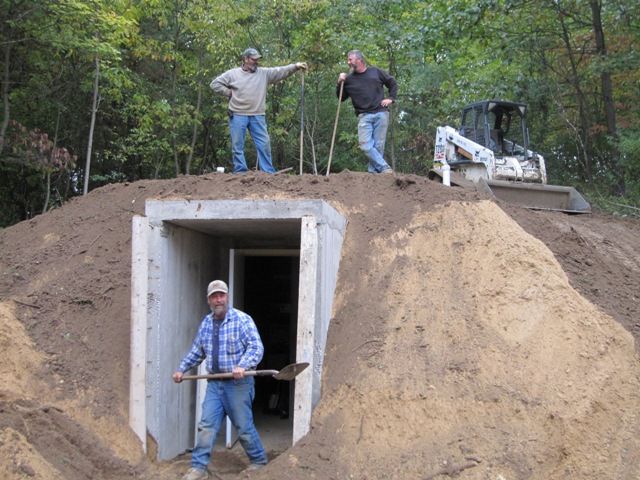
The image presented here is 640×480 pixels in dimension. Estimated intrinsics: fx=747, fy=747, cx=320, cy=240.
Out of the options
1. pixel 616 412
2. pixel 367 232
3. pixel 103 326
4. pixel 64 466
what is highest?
pixel 367 232

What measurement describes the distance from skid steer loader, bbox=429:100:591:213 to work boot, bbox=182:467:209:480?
276 inches

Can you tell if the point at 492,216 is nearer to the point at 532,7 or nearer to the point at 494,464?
the point at 494,464

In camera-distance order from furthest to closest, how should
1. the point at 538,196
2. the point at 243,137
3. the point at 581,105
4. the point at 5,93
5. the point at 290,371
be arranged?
the point at 581,105 < the point at 5,93 < the point at 538,196 < the point at 243,137 < the point at 290,371

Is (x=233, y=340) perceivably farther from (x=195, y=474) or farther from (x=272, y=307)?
(x=272, y=307)

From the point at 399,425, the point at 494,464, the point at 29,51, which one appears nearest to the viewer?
the point at 494,464

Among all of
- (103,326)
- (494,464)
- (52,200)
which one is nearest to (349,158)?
(52,200)

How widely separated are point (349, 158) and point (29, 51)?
8.77m

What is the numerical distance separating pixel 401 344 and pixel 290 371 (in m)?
1.30

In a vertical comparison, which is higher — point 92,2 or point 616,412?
point 92,2

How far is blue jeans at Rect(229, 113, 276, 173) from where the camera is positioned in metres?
10.5

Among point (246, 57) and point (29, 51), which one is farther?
point (29, 51)

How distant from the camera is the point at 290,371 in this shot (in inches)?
267

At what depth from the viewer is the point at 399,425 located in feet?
22.2

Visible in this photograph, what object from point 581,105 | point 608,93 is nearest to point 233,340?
point 608,93
